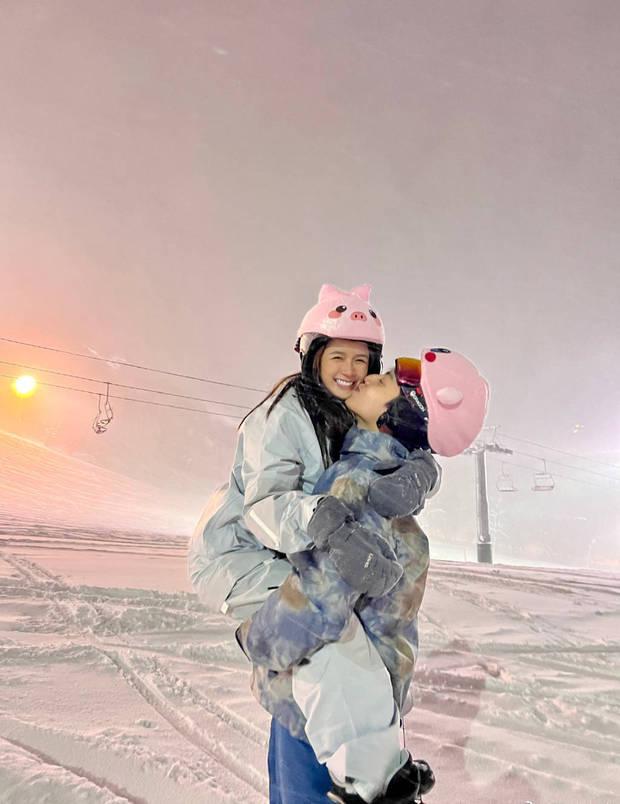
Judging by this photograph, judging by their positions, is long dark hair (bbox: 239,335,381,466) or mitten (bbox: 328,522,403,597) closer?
mitten (bbox: 328,522,403,597)

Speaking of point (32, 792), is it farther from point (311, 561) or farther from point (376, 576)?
point (376, 576)

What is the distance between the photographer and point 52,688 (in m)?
3.11

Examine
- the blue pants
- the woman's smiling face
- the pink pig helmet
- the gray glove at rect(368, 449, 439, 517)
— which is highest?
the woman's smiling face

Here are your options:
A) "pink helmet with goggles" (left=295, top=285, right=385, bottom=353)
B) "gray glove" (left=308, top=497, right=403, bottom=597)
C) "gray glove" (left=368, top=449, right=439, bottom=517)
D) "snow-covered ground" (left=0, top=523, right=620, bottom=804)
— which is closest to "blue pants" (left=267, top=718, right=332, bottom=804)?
"gray glove" (left=308, top=497, right=403, bottom=597)

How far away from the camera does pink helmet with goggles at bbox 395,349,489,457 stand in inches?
65.0

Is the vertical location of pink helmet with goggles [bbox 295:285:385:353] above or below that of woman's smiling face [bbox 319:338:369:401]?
above

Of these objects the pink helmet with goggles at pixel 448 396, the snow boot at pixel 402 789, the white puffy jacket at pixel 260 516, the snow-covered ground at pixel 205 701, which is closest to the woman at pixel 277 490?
the white puffy jacket at pixel 260 516

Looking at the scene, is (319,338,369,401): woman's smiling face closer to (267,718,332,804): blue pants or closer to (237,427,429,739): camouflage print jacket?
(237,427,429,739): camouflage print jacket

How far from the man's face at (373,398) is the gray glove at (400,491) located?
10.7 inches

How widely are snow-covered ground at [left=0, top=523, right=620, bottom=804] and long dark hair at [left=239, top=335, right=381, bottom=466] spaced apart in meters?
1.72

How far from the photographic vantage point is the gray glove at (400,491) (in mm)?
1452

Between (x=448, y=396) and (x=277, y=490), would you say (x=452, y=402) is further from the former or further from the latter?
(x=277, y=490)

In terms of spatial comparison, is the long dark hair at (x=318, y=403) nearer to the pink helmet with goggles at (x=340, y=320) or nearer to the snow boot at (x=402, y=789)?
the pink helmet with goggles at (x=340, y=320)

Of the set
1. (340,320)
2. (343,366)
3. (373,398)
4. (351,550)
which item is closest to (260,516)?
(351,550)
